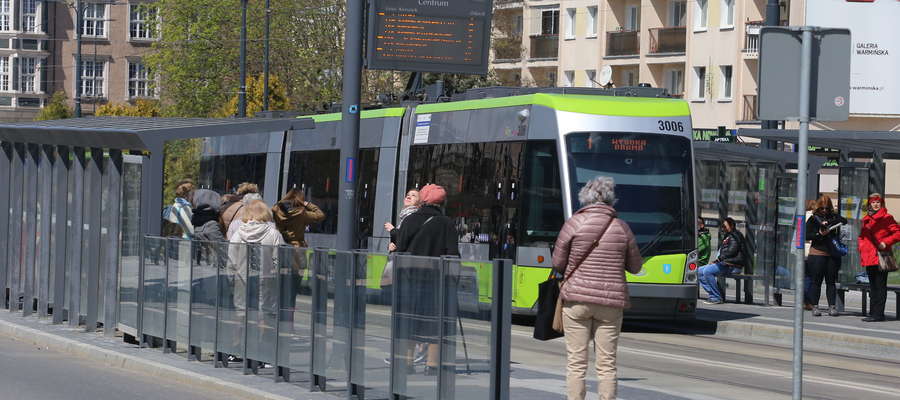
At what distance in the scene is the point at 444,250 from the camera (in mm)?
14109

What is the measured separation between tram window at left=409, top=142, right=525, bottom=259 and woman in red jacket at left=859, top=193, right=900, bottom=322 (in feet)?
14.8

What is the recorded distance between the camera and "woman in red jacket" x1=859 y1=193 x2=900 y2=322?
71.0 feet

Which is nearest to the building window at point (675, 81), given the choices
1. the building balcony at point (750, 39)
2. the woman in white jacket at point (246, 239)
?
the building balcony at point (750, 39)

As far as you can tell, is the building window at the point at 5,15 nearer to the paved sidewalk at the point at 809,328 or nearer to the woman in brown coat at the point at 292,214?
the paved sidewalk at the point at 809,328

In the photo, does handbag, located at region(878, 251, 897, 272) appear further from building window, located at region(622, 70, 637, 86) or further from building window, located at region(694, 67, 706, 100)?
building window, located at region(622, 70, 637, 86)

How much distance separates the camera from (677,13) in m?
63.8

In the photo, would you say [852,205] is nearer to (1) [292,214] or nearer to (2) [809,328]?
(2) [809,328]

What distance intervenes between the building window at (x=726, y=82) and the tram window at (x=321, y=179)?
33.9 m

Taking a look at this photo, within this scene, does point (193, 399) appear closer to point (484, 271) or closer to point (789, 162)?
point (484, 271)

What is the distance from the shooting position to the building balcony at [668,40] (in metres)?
62.6

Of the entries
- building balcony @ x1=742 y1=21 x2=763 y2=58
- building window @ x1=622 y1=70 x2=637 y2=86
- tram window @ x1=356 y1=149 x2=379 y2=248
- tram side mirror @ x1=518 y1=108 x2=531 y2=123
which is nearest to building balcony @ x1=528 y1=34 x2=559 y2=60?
building window @ x1=622 y1=70 x2=637 y2=86

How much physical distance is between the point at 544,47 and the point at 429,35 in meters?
47.3

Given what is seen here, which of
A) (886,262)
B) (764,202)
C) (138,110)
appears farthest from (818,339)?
(138,110)

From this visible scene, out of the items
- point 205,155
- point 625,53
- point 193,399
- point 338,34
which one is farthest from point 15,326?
point 625,53
